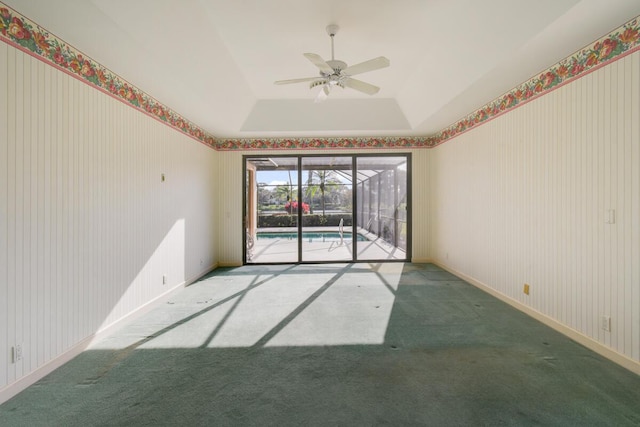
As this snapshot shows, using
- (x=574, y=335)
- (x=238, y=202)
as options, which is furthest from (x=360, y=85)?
(x=238, y=202)

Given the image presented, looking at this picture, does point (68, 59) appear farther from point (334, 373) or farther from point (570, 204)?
point (570, 204)

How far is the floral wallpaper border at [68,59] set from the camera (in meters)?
1.89

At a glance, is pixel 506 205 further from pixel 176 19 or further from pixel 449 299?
pixel 176 19

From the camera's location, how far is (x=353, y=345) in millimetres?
2545

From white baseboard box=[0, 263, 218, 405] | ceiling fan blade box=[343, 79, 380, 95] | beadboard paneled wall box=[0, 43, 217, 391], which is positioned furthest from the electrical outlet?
ceiling fan blade box=[343, 79, 380, 95]

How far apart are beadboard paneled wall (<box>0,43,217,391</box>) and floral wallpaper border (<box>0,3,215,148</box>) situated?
3.2 inches

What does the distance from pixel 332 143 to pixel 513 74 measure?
10.8 feet

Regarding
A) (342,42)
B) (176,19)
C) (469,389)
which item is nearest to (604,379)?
(469,389)

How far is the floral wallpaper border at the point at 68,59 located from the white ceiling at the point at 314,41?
0.07 meters

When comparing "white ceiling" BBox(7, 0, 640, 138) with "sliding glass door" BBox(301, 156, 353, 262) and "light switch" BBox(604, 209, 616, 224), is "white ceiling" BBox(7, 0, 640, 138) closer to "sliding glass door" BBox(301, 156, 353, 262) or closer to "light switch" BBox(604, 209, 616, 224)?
"light switch" BBox(604, 209, 616, 224)

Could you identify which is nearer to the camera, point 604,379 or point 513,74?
point 604,379

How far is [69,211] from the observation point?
2.35 meters

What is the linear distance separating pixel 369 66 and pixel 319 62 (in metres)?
0.48

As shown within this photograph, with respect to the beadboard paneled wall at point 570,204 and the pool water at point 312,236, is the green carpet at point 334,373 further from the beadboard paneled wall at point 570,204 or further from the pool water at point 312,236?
the pool water at point 312,236
